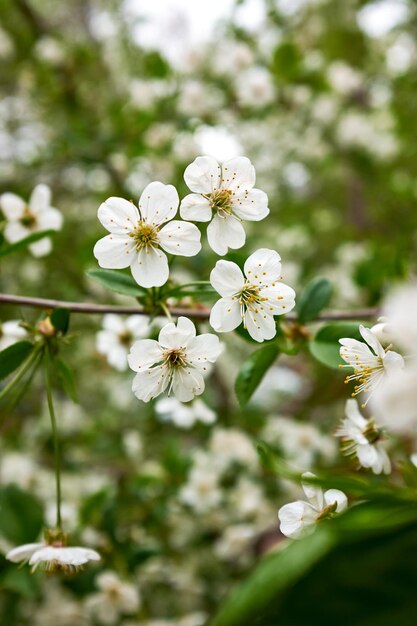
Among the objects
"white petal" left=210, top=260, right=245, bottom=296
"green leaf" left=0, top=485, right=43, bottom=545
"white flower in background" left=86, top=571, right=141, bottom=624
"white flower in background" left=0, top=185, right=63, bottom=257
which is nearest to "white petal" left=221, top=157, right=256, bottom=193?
"white petal" left=210, top=260, right=245, bottom=296

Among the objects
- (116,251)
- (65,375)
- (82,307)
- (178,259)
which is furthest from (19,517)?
(178,259)

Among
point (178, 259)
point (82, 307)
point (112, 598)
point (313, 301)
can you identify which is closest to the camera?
point (82, 307)

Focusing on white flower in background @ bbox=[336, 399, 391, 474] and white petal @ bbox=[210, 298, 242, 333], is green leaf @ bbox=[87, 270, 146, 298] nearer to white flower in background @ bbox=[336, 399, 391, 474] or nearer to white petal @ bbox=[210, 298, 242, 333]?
white petal @ bbox=[210, 298, 242, 333]

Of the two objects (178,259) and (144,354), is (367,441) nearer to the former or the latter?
(144,354)

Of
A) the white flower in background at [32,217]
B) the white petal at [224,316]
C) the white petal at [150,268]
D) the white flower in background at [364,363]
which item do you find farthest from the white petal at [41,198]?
the white flower in background at [364,363]

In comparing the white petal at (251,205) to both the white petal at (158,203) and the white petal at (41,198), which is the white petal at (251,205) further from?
the white petal at (41,198)

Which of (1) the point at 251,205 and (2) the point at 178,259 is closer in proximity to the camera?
(1) the point at 251,205
